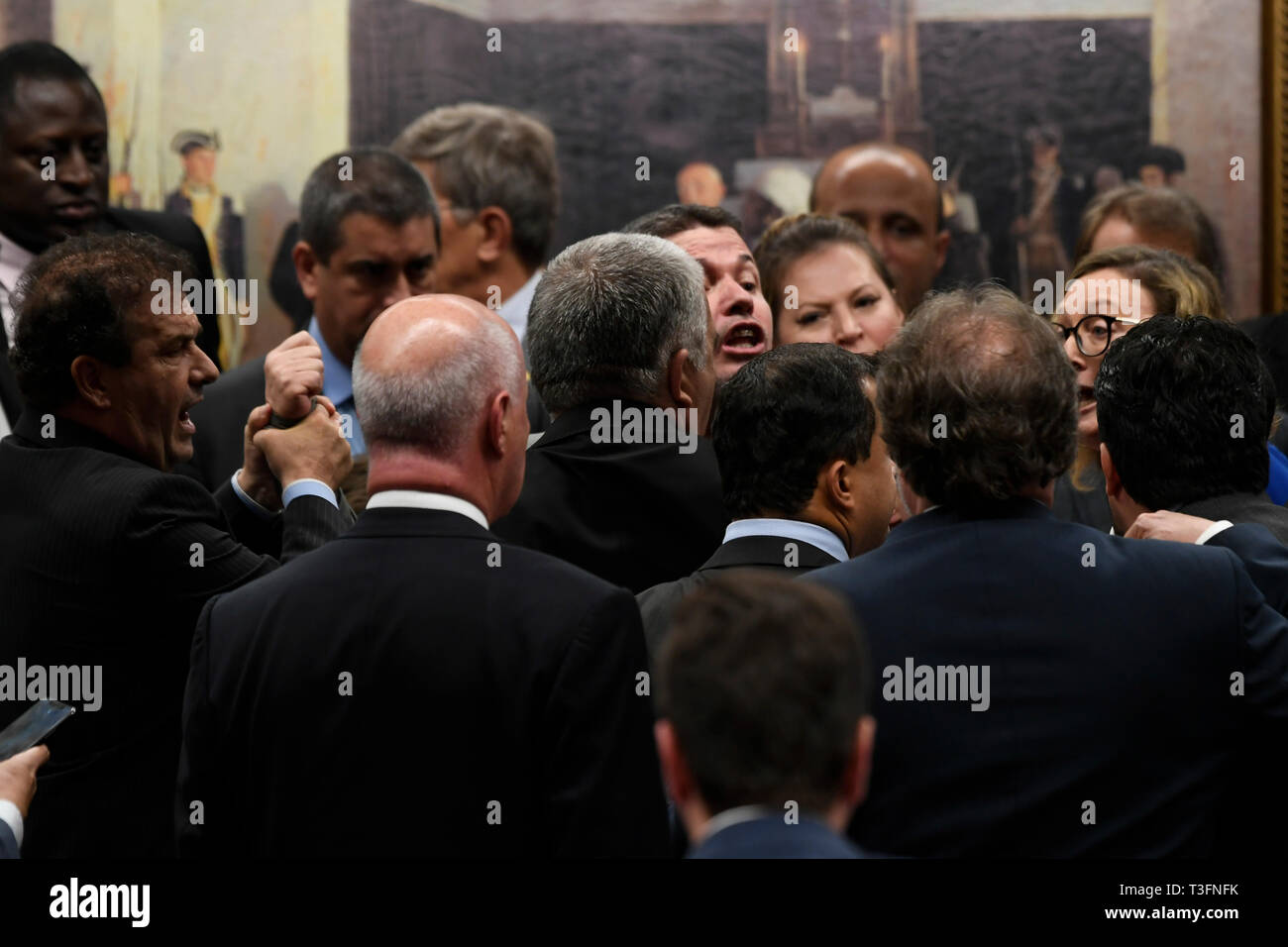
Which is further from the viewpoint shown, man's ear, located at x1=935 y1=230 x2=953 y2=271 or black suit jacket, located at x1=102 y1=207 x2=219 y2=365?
man's ear, located at x1=935 y1=230 x2=953 y2=271

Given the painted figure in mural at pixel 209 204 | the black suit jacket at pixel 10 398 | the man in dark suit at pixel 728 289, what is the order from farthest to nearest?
the painted figure in mural at pixel 209 204 → the black suit jacket at pixel 10 398 → the man in dark suit at pixel 728 289

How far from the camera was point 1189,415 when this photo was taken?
3.21 meters

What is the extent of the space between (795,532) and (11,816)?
146cm

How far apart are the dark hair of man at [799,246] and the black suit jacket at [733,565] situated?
6.53ft

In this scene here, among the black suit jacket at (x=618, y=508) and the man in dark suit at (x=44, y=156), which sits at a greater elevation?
the man in dark suit at (x=44, y=156)

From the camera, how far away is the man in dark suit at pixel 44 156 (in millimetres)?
5340

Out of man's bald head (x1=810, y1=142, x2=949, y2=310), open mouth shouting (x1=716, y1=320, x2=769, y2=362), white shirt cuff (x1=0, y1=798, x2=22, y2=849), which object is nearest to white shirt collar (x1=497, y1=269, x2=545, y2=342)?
man's bald head (x1=810, y1=142, x2=949, y2=310)

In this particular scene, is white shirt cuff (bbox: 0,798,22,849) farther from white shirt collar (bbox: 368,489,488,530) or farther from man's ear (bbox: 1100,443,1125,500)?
man's ear (bbox: 1100,443,1125,500)

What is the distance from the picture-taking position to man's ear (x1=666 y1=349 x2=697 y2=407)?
350cm

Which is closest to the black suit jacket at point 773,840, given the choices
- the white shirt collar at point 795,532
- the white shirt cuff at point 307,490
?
the white shirt collar at point 795,532

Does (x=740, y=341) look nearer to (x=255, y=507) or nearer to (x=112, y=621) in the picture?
(x=255, y=507)

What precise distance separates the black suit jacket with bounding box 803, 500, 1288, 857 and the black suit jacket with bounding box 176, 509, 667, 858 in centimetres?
40

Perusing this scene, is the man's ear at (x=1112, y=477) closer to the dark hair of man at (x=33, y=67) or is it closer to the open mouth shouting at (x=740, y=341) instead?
the open mouth shouting at (x=740, y=341)
